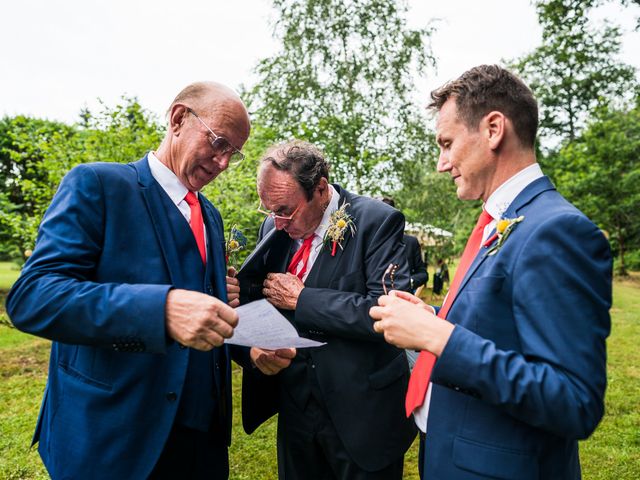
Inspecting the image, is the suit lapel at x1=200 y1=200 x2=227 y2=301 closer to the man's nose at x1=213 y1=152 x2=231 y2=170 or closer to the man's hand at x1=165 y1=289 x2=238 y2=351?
the man's nose at x1=213 y1=152 x2=231 y2=170

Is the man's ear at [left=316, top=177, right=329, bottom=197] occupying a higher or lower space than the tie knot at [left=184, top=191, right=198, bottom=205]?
higher

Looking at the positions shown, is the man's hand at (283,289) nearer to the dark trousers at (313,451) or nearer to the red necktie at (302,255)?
the red necktie at (302,255)

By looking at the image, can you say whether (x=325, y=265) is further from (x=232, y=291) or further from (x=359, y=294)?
(x=232, y=291)

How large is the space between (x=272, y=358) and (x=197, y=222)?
840 mm

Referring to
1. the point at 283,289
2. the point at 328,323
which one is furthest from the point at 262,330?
the point at 283,289

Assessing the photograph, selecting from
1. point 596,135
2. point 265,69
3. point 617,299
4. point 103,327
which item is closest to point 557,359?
point 103,327

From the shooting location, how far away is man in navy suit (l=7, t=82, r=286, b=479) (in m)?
1.61

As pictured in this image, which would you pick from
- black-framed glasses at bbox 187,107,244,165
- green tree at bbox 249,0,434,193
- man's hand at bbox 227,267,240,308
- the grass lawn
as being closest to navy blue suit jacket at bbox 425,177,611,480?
man's hand at bbox 227,267,240,308

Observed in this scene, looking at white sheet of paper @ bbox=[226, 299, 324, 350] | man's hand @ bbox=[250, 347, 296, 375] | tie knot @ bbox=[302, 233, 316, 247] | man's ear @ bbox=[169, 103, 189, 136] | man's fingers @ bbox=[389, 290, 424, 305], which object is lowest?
man's hand @ bbox=[250, 347, 296, 375]

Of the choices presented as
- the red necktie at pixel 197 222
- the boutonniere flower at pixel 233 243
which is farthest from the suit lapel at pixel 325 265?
the red necktie at pixel 197 222

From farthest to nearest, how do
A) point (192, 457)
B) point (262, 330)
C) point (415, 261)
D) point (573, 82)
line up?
1. point (573, 82)
2. point (415, 261)
3. point (192, 457)
4. point (262, 330)

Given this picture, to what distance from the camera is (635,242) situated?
2545cm

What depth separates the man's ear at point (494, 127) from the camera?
5.90 feet

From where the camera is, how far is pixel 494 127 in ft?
5.97
